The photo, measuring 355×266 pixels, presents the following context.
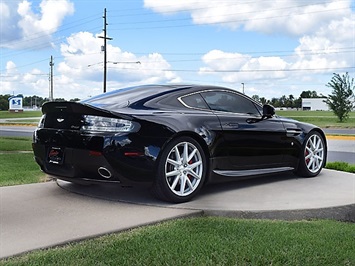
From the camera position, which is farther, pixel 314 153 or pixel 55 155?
pixel 314 153

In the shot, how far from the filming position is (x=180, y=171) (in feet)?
14.4

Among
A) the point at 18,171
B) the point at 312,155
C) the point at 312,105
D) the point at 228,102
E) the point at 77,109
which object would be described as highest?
the point at 312,105

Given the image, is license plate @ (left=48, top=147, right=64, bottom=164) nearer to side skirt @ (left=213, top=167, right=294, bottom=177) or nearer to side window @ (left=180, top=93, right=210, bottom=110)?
side window @ (left=180, top=93, right=210, bottom=110)

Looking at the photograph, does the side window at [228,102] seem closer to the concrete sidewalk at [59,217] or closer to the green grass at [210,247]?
the concrete sidewalk at [59,217]

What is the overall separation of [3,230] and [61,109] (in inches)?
55.1

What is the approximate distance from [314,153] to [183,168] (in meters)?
2.69

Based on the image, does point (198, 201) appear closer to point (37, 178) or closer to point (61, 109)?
point (61, 109)

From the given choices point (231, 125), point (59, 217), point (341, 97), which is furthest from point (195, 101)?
point (341, 97)

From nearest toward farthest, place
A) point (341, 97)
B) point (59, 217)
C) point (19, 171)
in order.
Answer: point (59, 217)
point (19, 171)
point (341, 97)

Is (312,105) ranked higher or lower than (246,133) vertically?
higher

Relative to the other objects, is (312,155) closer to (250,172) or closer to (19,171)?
(250,172)

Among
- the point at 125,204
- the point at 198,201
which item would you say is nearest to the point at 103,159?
the point at 125,204

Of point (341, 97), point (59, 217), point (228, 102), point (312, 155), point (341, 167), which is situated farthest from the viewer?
point (341, 97)

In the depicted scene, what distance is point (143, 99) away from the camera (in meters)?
4.57
